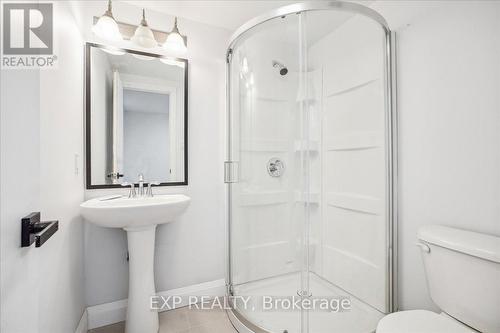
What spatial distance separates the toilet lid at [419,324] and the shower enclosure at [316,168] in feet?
1.51

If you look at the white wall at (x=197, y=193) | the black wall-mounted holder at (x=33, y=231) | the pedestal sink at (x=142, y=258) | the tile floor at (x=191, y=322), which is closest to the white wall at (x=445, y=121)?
the tile floor at (x=191, y=322)

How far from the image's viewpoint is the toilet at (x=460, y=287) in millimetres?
891

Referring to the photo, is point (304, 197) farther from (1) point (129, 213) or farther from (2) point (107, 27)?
(2) point (107, 27)

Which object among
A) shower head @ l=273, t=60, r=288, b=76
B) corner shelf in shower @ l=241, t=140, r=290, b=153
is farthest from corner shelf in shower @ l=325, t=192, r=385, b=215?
shower head @ l=273, t=60, r=288, b=76

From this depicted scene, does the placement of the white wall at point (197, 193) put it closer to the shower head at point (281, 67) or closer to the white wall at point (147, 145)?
the white wall at point (147, 145)

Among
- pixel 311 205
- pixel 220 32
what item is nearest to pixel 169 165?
pixel 311 205

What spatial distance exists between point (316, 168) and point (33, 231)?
1.35 metres

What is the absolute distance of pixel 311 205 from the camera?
1453mm

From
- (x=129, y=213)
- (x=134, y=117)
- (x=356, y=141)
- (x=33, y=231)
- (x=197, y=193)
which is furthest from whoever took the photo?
(x=197, y=193)

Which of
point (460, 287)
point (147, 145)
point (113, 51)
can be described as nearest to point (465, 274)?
point (460, 287)

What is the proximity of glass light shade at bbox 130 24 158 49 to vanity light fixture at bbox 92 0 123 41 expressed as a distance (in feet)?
0.37

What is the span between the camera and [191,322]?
1.59 metres

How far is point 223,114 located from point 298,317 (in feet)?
5.14

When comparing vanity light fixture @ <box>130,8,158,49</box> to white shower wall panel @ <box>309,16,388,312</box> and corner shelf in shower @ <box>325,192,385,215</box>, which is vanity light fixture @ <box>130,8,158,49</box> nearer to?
white shower wall panel @ <box>309,16,388,312</box>
